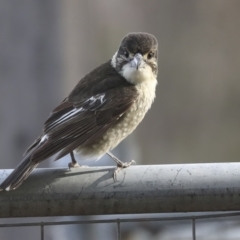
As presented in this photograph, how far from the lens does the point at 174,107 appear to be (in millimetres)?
12195

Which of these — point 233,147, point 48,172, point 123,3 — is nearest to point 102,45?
point 123,3

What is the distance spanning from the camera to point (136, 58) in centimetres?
399

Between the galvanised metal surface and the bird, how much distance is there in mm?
912

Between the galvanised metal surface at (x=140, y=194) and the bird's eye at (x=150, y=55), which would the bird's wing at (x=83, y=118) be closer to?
the bird's eye at (x=150, y=55)

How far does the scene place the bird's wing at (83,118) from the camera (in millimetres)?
3283

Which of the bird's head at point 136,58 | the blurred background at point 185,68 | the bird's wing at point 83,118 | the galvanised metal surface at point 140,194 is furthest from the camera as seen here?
the blurred background at point 185,68

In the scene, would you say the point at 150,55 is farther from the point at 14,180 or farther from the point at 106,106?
the point at 14,180

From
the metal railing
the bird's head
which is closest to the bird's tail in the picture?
the metal railing

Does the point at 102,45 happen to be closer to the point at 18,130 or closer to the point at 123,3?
the point at 123,3

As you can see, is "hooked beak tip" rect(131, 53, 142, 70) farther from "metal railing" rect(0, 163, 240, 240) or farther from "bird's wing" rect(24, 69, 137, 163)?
"metal railing" rect(0, 163, 240, 240)

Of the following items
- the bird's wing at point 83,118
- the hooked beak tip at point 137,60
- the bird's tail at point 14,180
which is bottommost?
Result: the bird's tail at point 14,180

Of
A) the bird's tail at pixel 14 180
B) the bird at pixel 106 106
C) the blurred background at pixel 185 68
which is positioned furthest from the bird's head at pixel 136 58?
the blurred background at pixel 185 68

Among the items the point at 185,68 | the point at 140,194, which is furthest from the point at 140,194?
the point at 185,68

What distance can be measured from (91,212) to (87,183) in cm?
10
